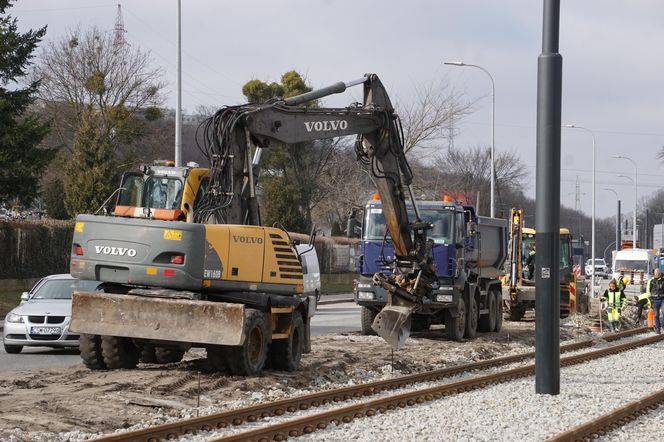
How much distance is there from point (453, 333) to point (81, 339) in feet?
34.9

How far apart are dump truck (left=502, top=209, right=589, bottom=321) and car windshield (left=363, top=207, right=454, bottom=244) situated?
691 cm

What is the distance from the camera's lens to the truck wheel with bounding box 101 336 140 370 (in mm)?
15492

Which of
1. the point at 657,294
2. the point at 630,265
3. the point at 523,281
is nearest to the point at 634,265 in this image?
the point at 630,265

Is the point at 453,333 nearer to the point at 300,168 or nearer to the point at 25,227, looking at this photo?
the point at 25,227

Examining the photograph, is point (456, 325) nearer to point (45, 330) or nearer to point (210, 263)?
point (45, 330)

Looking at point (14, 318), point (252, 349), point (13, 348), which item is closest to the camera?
point (252, 349)

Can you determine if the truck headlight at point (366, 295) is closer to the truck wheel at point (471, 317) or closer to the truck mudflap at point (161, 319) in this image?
the truck wheel at point (471, 317)

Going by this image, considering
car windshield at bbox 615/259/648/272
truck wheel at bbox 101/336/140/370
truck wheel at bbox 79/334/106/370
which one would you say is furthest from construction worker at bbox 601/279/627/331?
car windshield at bbox 615/259/648/272

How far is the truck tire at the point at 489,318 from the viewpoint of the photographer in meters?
26.9

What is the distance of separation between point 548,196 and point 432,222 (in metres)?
9.08

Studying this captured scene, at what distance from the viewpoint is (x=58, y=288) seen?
66.0 ft

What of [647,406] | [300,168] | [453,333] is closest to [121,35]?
[300,168]

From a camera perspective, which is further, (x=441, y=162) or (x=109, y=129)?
(x=441, y=162)

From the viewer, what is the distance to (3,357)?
61.0ft
